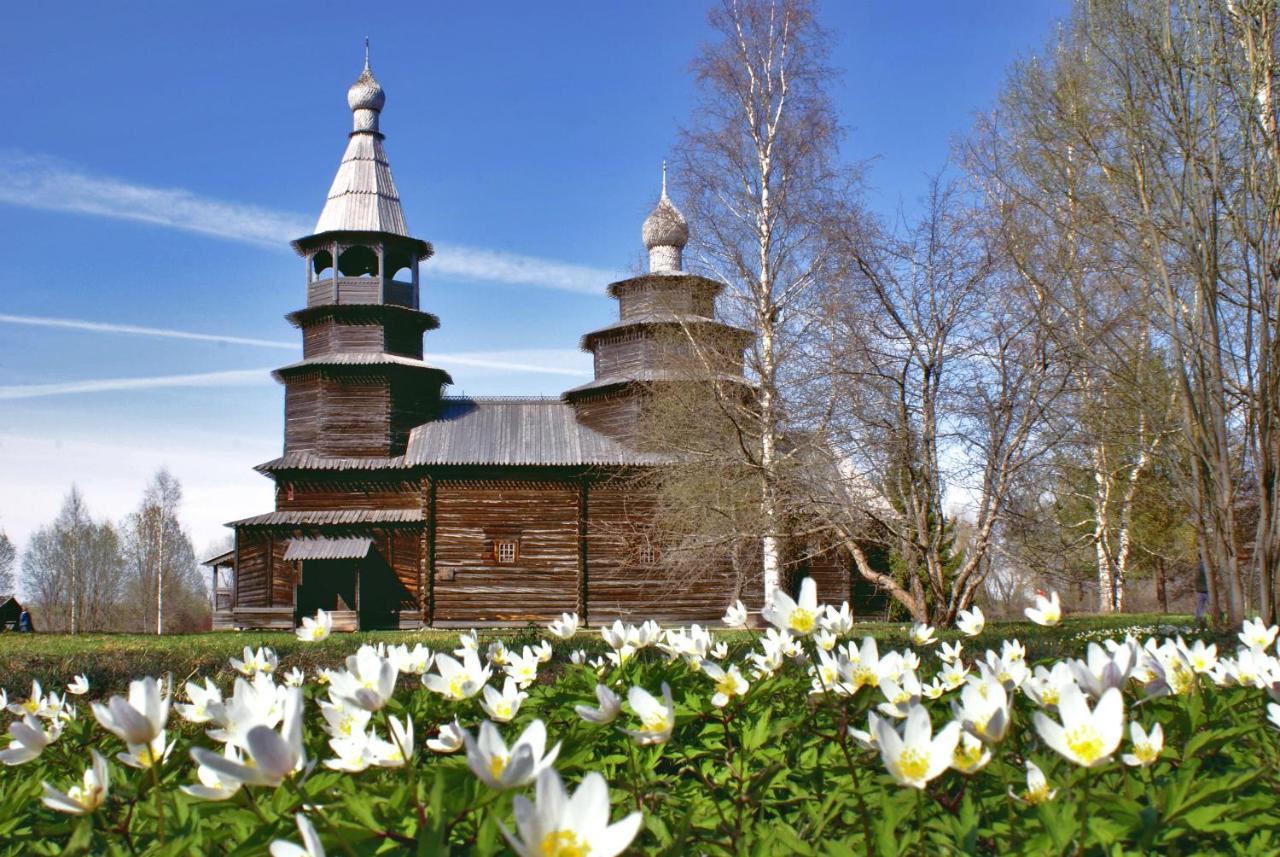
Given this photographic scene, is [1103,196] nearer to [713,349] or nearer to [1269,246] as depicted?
[1269,246]

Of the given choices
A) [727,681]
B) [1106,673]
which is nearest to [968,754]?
[1106,673]

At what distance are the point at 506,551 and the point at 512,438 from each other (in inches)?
114

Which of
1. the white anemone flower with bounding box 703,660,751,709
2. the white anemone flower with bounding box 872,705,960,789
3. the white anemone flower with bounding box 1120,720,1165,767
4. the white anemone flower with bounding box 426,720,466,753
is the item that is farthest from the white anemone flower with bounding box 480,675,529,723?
the white anemone flower with bounding box 1120,720,1165,767

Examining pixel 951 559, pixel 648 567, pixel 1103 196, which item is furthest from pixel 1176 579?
pixel 1103 196

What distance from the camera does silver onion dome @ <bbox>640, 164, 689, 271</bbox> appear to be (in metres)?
25.2

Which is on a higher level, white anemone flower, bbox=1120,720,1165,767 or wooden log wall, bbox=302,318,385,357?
wooden log wall, bbox=302,318,385,357

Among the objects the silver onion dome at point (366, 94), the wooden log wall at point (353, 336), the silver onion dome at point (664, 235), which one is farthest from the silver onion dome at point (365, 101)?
the silver onion dome at point (664, 235)

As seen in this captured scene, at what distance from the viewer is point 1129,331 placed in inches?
555

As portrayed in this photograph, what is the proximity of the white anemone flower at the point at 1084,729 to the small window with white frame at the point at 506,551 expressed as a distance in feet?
73.7

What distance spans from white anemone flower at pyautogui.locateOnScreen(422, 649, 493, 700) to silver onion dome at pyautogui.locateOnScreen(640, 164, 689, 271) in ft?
74.7

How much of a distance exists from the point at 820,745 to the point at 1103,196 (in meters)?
11.5

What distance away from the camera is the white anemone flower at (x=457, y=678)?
2.52m

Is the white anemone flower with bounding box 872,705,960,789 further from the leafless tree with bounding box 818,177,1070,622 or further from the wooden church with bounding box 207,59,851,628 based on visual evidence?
the wooden church with bounding box 207,59,851,628

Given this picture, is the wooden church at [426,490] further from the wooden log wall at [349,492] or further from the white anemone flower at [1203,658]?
the white anemone flower at [1203,658]
